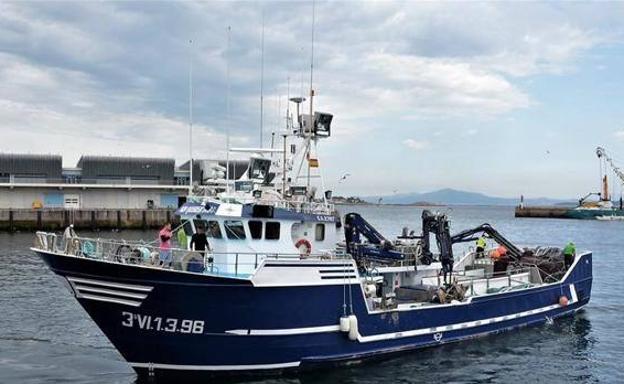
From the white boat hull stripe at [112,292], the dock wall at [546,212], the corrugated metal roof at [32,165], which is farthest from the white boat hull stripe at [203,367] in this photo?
the dock wall at [546,212]

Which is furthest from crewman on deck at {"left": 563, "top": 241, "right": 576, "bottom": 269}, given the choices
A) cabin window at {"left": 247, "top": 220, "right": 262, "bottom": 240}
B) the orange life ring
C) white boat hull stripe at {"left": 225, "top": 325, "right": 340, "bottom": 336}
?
cabin window at {"left": 247, "top": 220, "right": 262, "bottom": 240}

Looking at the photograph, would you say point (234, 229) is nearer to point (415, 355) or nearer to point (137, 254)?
point (137, 254)

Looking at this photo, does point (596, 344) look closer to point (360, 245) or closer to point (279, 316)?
point (360, 245)

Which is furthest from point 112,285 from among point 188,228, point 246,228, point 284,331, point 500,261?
point 500,261

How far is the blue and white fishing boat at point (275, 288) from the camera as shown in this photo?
13445 mm

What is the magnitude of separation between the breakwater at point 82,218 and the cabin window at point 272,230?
43.4 meters

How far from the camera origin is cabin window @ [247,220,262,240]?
15578 millimetres

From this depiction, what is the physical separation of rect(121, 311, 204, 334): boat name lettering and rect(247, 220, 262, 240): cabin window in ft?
9.23

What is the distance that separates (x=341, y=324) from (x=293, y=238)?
2.73m

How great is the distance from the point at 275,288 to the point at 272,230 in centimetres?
223

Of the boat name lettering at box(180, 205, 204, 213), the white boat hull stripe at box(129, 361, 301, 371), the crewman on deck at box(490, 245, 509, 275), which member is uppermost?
the boat name lettering at box(180, 205, 204, 213)

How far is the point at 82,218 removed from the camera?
5906 centimetres

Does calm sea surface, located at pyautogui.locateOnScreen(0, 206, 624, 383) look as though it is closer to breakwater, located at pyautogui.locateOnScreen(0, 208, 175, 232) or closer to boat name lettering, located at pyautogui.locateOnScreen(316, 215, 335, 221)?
boat name lettering, located at pyautogui.locateOnScreen(316, 215, 335, 221)

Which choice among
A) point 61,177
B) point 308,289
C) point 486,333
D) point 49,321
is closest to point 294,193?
point 308,289
